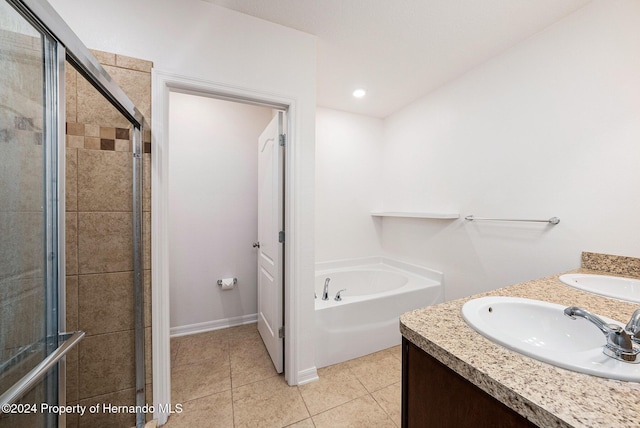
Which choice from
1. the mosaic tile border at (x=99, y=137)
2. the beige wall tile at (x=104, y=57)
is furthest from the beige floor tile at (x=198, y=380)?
the beige wall tile at (x=104, y=57)

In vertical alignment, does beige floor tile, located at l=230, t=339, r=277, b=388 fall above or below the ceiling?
below

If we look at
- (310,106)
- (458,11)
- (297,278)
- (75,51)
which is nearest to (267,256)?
(297,278)

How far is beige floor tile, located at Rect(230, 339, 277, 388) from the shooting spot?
1.68m

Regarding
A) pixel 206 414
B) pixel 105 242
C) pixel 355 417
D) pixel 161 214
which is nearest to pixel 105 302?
pixel 105 242

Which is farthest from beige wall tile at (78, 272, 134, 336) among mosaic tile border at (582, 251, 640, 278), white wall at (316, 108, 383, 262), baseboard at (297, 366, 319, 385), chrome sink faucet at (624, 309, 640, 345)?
mosaic tile border at (582, 251, 640, 278)

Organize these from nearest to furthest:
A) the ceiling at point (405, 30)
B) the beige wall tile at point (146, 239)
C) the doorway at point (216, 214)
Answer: the beige wall tile at point (146, 239) → the ceiling at point (405, 30) → the doorway at point (216, 214)

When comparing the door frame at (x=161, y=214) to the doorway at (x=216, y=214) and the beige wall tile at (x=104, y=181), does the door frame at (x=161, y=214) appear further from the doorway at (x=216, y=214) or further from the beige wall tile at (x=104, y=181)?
the doorway at (x=216, y=214)

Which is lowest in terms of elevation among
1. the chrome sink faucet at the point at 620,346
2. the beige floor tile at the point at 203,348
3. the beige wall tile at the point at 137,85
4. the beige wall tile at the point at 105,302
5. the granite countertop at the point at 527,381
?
the beige floor tile at the point at 203,348

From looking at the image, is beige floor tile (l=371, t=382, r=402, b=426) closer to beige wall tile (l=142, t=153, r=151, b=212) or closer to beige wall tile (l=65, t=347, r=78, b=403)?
beige wall tile (l=65, t=347, r=78, b=403)

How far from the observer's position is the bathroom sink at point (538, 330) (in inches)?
21.5

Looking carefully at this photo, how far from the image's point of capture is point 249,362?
6.10 feet

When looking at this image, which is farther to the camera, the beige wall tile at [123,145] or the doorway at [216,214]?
the doorway at [216,214]

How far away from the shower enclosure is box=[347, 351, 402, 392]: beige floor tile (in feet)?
5.13

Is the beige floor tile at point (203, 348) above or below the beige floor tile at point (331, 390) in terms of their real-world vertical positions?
below
